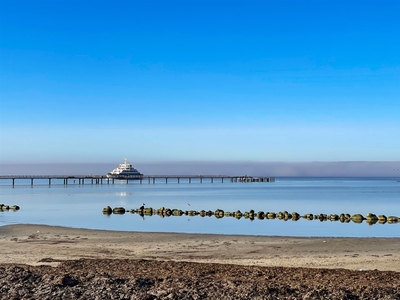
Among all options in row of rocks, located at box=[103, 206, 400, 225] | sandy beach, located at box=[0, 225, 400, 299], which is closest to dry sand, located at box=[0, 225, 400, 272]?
sandy beach, located at box=[0, 225, 400, 299]

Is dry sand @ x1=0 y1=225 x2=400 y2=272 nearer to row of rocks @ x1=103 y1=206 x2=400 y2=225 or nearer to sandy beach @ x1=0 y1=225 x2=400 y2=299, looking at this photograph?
sandy beach @ x1=0 y1=225 x2=400 y2=299

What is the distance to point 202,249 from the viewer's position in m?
18.0

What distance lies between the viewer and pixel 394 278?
8.42 m

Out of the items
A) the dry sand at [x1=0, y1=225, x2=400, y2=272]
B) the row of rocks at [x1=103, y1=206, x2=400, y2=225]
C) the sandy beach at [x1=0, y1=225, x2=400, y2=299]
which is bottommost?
the row of rocks at [x1=103, y1=206, x2=400, y2=225]

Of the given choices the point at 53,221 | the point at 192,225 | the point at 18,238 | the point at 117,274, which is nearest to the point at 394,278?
the point at 117,274

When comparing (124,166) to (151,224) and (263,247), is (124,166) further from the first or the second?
(263,247)

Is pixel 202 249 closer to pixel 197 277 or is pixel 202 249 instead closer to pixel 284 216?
pixel 197 277

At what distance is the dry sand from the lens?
14109 mm

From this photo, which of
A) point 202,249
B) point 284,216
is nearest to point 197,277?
point 202,249

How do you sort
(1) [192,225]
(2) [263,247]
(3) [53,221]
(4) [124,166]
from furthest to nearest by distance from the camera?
(4) [124,166] < (3) [53,221] < (1) [192,225] < (2) [263,247]

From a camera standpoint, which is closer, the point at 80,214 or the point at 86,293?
the point at 86,293

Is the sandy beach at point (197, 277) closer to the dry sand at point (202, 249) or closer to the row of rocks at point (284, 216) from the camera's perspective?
the dry sand at point (202, 249)

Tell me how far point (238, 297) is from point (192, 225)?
2333 cm

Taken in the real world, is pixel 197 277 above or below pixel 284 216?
above
